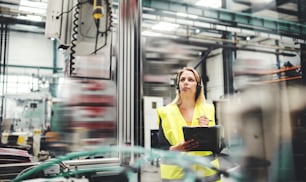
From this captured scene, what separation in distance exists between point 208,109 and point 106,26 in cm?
83

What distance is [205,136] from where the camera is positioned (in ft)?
4.55

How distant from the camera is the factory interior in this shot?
107 cm

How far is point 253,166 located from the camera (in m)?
2.76

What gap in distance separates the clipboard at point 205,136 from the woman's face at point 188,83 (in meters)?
0.30

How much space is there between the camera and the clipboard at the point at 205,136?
1.38m

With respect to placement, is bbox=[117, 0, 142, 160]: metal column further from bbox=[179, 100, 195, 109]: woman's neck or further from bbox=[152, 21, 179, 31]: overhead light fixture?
bbox=[152, 21, 179, 31]: overhead light fixture

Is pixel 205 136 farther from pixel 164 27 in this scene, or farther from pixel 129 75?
pixel 164 27

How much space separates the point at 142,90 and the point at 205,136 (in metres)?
0.54

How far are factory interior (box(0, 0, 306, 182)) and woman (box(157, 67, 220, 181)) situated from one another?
128mm

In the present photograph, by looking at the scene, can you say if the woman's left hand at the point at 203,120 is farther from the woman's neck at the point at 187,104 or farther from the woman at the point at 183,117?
the woman's neck at the point at 187,104

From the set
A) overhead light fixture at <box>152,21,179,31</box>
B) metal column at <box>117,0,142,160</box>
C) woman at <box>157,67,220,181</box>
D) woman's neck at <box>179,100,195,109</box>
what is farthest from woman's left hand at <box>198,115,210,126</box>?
overhead light fixture at <box>152,21,179,31</box>

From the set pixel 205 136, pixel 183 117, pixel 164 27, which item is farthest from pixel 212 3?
pixel 205 136

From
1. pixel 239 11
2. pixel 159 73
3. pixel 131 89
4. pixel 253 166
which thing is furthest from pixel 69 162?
pixel 239 11

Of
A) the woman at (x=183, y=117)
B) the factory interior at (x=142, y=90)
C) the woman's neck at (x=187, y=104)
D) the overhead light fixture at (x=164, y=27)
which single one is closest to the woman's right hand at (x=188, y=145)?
the woman at (x=183, y=117)
